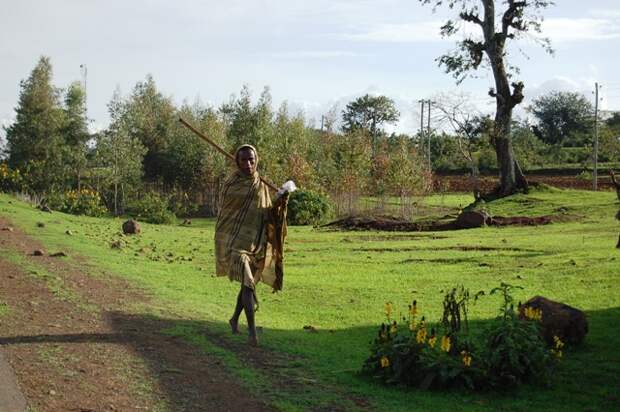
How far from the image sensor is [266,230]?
373 inches

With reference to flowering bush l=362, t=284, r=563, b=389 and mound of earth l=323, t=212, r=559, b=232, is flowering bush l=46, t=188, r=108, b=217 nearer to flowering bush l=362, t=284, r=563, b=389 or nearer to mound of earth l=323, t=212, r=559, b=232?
mound of earth l=323, t=212, r=559, b=232

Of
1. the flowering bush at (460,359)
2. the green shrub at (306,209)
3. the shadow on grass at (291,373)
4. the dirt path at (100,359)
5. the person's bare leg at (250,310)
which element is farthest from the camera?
the green shrub at (306,209)

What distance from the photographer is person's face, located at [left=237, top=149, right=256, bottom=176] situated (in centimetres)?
930

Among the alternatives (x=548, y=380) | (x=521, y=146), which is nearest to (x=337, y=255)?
(x=548, y=380)

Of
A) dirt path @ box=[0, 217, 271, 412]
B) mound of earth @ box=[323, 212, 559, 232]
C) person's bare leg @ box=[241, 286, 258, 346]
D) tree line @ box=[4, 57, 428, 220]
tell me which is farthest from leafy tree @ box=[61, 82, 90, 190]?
person's bare leg @ box=[241, 286, 258, 346]

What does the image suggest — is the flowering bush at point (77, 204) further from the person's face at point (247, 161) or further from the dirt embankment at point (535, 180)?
the person's face at point (247, 161)

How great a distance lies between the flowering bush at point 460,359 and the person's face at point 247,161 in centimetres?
257

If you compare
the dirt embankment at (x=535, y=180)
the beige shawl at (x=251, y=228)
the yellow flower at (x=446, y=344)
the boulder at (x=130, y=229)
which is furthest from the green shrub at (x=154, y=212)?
the yellow flower at (x=446, y=344)

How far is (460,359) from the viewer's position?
7.92 m

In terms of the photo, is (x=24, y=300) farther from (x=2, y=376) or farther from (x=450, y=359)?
(x=450, y=359)

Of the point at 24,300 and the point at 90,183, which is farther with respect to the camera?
the point at 90,183

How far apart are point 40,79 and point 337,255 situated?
107 feet

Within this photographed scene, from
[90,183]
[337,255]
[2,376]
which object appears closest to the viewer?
[2,376]

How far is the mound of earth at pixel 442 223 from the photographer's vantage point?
28.4 metres
